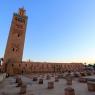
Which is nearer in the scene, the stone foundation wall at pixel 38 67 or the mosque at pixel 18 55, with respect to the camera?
the stone foundation wall at pixel 38 67

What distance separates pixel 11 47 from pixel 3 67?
5.47 metres

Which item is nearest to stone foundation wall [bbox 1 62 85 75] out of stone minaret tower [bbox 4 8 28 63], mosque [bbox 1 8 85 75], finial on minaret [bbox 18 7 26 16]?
mosque [bbox 1 8 85 75]

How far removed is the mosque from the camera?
94.4 feet

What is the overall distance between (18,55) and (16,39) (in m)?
4.32

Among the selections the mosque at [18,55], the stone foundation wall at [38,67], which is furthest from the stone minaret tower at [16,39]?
the stone foundation wall at [38,67]

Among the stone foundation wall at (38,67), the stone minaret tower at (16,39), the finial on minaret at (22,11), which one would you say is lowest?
the stone foundation wall at (38,67)

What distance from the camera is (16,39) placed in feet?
104

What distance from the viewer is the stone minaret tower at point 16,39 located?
29844 millimetres

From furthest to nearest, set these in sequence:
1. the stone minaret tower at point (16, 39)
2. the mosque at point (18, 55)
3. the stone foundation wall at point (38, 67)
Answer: the stone minaret tower at point (16, 39) < the mosque at point (18, 55) < the stone foundation wall at point (38, 67)

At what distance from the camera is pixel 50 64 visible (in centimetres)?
3531

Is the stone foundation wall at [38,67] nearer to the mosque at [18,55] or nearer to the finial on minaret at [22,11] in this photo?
the mosque at [18,55]

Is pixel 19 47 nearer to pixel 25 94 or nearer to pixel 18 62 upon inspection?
pixel 18 62

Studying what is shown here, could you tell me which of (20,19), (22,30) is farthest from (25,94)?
(20,19)

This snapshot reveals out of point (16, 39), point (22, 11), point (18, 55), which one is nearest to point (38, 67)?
point (18, 55)
